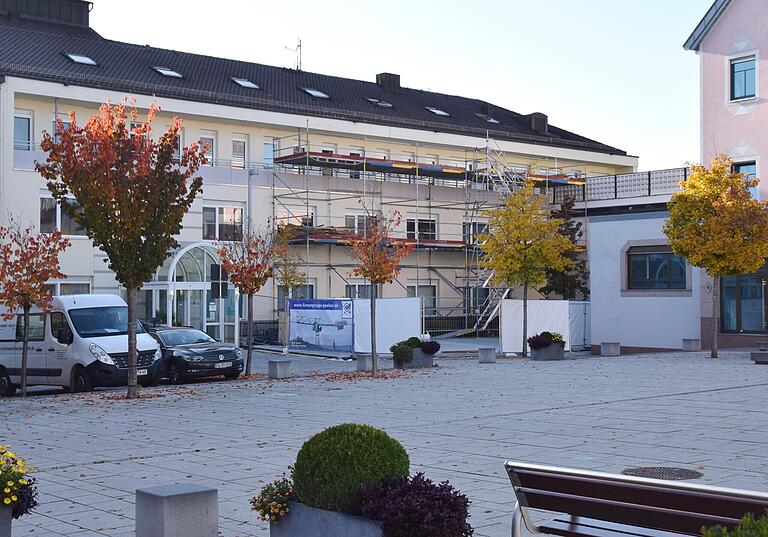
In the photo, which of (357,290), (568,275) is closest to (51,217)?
(357,290)

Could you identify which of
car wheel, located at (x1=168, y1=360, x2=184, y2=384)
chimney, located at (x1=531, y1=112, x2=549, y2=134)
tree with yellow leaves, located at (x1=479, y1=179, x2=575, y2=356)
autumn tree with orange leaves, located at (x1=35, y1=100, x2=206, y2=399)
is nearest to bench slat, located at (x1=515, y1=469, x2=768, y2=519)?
autumn tree with orange leaves, located at (x1=35, y1=100, x2=206, y2=399)

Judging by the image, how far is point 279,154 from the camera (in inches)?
1975

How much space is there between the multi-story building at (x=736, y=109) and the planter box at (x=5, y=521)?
108ft

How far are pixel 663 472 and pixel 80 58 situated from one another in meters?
39.7

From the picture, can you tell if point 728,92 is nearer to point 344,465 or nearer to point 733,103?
point 733,103

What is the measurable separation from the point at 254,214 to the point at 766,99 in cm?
2218

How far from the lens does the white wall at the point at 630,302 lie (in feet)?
131

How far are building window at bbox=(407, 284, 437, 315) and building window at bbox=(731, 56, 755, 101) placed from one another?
19741 mm

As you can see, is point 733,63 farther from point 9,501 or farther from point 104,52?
point 9,501

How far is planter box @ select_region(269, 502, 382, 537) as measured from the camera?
6.70 meters

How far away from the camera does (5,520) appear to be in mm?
7961

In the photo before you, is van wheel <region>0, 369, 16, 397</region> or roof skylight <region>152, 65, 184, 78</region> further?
roof skylight <region>152, 65, 184, 78</region>

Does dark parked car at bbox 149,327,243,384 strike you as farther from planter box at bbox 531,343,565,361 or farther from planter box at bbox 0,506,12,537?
planter box at bbox 0,506,12,537

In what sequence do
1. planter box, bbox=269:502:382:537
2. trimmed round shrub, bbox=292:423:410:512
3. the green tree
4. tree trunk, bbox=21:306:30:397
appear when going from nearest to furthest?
1. planter box, bbox=269:502:382:537
2. trimmed round shrub, bbox=292:423:410:512
3. tree trunk, bbox=21:306:30:397
4. the green tree
